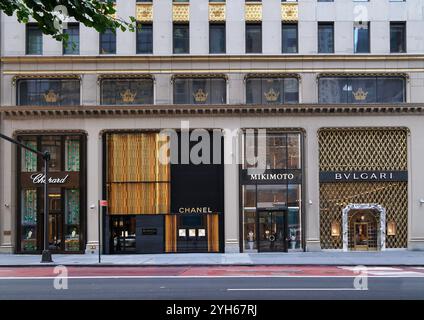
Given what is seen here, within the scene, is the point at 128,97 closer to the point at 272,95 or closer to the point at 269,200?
the point at 272,95

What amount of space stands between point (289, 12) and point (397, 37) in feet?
22.2

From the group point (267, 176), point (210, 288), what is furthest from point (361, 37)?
point (210, 288)

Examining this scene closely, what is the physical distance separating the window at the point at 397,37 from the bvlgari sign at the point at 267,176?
9920 millimetres

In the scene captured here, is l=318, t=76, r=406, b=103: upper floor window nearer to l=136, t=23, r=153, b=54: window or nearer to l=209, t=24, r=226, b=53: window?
l=209, t=24, r=226, b=53: window

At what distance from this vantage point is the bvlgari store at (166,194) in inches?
1330

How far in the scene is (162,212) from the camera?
33.8 m

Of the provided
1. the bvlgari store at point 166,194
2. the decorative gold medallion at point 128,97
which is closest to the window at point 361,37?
the bvlgari store at point 166,194

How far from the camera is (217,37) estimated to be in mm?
34531

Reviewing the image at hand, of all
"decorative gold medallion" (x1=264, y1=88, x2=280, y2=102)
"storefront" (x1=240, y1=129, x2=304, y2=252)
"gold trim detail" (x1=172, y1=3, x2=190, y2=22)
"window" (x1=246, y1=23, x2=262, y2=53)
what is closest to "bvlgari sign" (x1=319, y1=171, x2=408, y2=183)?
"storefront" (x1=240, y1=129, x2=304, y2=252)

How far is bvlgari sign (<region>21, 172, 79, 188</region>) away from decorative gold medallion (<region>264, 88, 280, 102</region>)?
12.2m

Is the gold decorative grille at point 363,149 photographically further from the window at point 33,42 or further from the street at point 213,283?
the window at point 33,42
